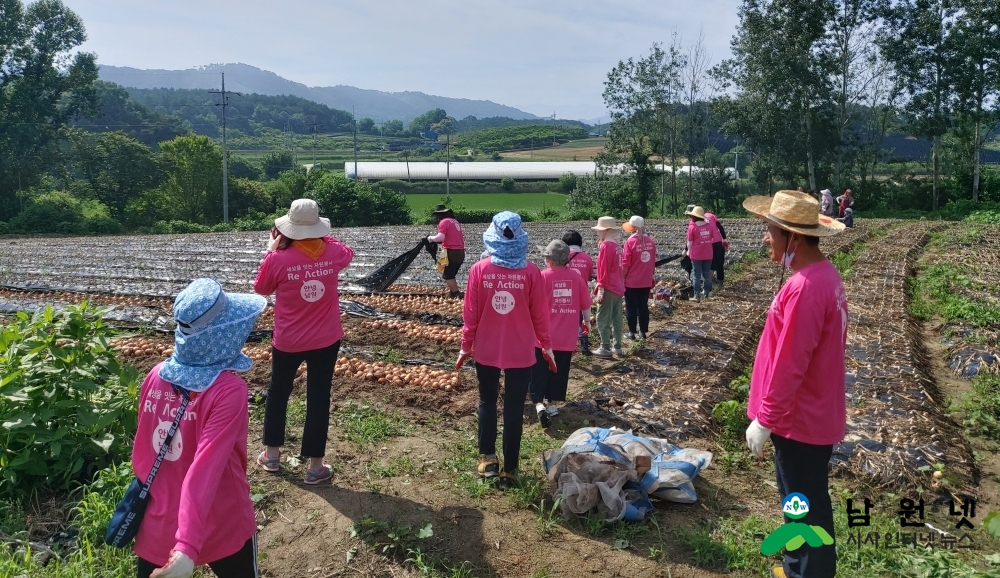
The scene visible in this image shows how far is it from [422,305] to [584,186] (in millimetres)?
27780

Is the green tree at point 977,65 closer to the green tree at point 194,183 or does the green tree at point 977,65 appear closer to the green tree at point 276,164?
the green tree at point 194,183

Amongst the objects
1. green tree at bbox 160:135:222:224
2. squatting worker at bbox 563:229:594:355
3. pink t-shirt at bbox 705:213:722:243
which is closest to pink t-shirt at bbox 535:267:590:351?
squatting worker at bbox 563:229:594:355

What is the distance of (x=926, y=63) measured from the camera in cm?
2838

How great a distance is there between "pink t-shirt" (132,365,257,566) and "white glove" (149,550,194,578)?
12 cm

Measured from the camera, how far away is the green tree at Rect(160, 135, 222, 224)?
4025 centimetres

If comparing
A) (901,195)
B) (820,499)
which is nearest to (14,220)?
(820,499)

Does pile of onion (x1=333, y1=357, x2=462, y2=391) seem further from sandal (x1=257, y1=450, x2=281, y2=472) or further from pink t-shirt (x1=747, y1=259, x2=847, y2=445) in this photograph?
pink t-shirt (x1=747, y1=259, x2=847, y2=445)

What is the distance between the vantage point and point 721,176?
3412cm

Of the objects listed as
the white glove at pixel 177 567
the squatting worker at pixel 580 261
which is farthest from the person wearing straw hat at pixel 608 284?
the white glove at pixel 177 567

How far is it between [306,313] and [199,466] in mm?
2152

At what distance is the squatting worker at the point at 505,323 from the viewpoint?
4453 millimetres

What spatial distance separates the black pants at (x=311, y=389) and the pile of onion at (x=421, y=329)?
415 cm

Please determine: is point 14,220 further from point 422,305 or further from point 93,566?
point 93,566

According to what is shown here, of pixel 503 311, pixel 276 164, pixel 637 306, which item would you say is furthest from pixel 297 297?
pixel 276 164
